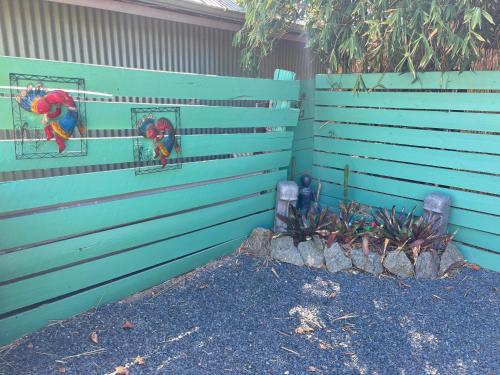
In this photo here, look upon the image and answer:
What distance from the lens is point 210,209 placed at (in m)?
3.56

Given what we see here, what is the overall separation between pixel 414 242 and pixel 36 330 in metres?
3.04

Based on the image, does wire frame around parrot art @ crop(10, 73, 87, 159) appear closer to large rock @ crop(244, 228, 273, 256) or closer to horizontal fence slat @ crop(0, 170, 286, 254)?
horizontal fence slat @ crop(0, 170, 286, 254)

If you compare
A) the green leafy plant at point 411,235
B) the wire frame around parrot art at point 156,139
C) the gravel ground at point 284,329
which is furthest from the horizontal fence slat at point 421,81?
the wire frame around parrot art at point 156,139

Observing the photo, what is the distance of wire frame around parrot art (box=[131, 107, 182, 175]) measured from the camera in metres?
2.87

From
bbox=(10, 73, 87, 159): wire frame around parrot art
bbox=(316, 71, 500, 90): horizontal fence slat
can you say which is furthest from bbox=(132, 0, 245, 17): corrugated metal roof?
bbox=(10, 73, 87, 159): wire frame around parrot art

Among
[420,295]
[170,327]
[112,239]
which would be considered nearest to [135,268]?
[112,239]

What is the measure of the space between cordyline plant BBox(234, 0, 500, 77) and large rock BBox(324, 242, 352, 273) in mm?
1797

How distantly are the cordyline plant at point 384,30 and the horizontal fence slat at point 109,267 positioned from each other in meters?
2.03

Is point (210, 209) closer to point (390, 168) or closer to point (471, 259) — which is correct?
point (390, 168)

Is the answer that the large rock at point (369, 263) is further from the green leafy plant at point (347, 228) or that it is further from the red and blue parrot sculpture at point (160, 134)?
the red and blue parrot sculpture at point (160, 134)

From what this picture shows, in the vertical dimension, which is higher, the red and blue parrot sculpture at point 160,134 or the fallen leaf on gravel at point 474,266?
the red and blue parrot sculpture at point 160,134

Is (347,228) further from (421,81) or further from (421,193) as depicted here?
(421,81)

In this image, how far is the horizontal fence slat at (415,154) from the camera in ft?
11.8

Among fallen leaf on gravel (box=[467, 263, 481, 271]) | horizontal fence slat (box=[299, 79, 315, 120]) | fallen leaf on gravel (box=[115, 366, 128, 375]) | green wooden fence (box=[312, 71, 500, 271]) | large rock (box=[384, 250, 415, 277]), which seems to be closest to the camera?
fallen leaf on gravel (box=[115, 366, 128, 375])
